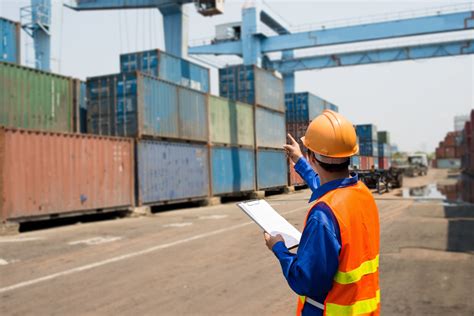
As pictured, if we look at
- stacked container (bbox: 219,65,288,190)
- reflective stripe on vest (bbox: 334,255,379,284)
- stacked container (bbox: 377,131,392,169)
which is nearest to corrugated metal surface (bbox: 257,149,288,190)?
stacked container (bbox: 219,65,288,190)

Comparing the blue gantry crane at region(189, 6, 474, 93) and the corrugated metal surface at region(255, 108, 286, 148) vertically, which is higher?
the blue gantry crane at region(189, 6, 474, 93)

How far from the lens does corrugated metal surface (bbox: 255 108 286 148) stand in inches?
126

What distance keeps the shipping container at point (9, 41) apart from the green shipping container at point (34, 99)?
5.75 feet

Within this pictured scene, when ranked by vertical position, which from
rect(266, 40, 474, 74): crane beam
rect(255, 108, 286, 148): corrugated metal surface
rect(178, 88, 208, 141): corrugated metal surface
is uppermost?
rect(266, 40, 474, 74): crane beam

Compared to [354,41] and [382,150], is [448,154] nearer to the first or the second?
[354,41]

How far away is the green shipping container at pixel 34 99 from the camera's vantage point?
1602cm

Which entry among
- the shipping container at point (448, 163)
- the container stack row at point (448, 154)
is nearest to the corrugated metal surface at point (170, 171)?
the container stack row at point (448, 154)

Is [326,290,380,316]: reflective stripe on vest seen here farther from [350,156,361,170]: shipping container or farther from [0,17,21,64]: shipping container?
[0,17,21,64]: shipping container

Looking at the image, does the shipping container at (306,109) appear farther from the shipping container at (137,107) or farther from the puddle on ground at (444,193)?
the shipping container at (137,107)

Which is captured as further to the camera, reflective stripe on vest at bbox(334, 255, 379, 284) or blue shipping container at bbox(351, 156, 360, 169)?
blue shipping container at bbox(351, 156, 360, 169)

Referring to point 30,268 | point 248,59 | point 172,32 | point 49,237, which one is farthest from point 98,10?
point 30,268

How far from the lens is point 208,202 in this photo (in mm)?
22172

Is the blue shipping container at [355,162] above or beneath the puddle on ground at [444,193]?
above

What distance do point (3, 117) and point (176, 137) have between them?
24.0 feet
